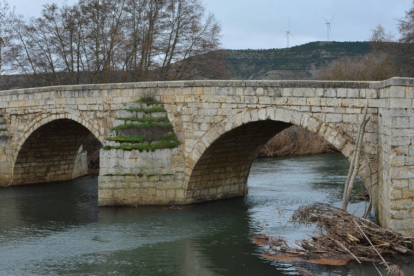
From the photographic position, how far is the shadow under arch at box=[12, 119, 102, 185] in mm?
18359

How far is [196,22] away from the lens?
2503cm

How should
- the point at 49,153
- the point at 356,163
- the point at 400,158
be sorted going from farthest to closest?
the point at 49,153
the point at 356,163
the point at 400,158

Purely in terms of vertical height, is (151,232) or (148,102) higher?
(148,102)

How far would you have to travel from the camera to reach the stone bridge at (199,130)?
9.59 m

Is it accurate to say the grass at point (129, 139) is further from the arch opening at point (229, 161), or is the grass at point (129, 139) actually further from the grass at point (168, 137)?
the arch opening at point (229, 161)

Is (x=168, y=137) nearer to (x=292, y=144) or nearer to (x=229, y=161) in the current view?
(x=229, y=161)

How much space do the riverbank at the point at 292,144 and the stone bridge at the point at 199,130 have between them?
8.25 m

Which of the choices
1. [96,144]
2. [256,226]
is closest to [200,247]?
[256,226]

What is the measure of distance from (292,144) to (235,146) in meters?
10.4

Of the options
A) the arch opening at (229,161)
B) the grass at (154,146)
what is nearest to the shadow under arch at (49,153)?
the grass at (154,146)

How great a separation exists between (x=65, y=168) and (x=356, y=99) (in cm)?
1229

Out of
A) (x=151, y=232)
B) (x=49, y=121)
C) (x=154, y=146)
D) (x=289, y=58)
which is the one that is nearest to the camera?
(x=151, y=232)

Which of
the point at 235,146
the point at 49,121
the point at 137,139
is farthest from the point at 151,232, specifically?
the point at 49,121

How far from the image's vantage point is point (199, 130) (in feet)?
44.8
